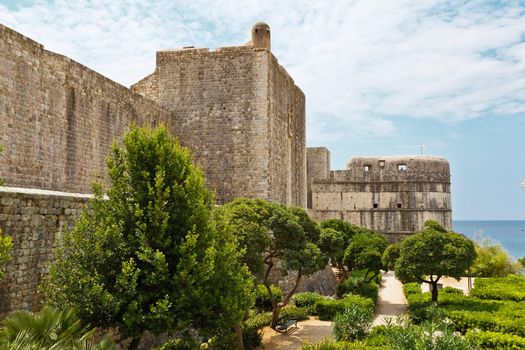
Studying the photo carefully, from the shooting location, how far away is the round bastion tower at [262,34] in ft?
66.8

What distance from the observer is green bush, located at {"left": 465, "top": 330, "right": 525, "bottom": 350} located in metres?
12.2

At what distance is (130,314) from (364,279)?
63.6ft

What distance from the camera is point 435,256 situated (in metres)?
18.5

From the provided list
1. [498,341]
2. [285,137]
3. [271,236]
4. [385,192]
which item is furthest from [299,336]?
[385,192]

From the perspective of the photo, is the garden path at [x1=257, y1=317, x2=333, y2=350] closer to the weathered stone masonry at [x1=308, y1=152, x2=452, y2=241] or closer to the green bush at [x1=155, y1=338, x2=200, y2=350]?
the green bush at [x1=155, y1=338, x2=200, y2=350]

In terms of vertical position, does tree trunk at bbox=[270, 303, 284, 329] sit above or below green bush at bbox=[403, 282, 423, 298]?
above

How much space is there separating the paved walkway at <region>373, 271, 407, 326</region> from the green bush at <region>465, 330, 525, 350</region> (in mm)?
5518

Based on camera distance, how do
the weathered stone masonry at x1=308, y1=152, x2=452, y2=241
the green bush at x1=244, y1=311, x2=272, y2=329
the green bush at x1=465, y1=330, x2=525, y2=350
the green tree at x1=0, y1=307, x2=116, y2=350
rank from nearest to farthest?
the green tree at x1=0, y1=307, x2=116, y2=350 < the green bush at x1=465, y1=330, x2=525, y2=350 < the green bush at x1=244, y1=311, x2=272, y2=329 < the weathered stone masonry at x1=308, y1=152, x2=452, y2=241

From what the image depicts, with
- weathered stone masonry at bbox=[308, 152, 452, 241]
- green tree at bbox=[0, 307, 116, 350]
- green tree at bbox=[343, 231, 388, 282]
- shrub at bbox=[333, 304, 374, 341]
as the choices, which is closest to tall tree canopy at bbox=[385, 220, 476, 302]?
shrub at bbox=[333, 304, 374, 341]

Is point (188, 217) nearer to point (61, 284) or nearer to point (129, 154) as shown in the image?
point (129, 154)

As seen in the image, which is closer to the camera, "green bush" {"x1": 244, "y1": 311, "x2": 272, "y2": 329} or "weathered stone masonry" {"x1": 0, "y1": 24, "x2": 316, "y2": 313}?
"weathered stone masonry" {"x1": 0, "y1": 24, "x2": 316, "y2": 313}

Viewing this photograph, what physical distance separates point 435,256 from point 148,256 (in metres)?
13.5

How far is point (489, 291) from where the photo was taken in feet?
69.4

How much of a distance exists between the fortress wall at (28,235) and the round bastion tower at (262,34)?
43.5 ft
